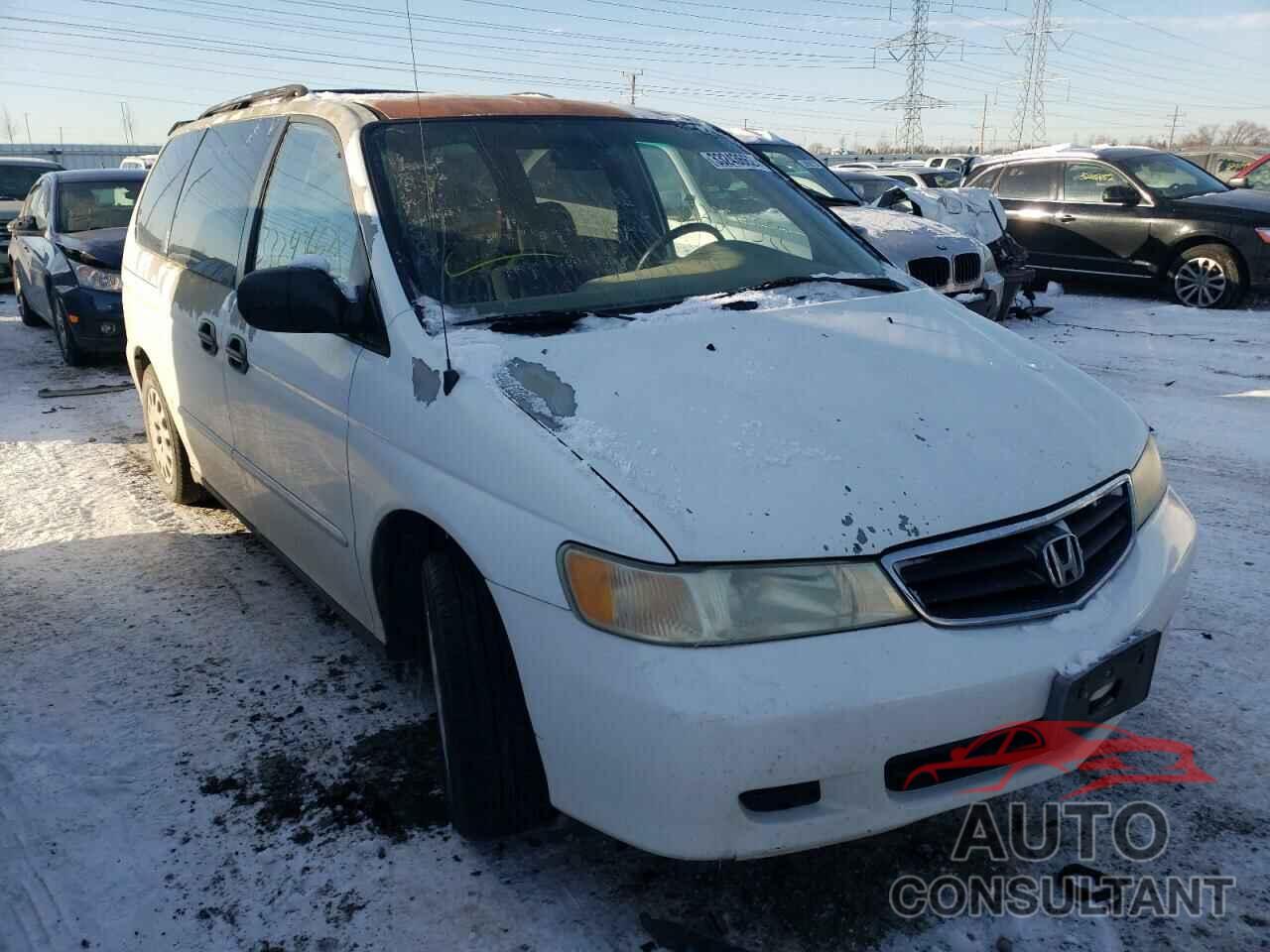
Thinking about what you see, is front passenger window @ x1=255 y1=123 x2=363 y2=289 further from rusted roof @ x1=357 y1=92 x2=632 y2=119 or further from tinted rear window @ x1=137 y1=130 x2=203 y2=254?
tinted rear window @ x1=137 y1=130 x2=203 y2=254

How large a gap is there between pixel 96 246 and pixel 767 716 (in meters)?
8.12

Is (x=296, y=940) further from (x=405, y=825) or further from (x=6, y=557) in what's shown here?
(x=6, y=557)

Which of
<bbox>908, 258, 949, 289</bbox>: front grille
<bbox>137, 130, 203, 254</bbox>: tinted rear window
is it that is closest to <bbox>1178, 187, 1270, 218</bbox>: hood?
<bbox>908, 258, 949, 289</bbox>: front grille

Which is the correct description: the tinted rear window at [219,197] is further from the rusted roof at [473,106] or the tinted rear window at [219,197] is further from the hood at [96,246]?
the hood at [96,246]

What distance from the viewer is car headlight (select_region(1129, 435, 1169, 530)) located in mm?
2266

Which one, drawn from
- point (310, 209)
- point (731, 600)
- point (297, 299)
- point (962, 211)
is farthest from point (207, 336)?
point (962, 211)

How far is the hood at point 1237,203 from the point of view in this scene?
948 cm

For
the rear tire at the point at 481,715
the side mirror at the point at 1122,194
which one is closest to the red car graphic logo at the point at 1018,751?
the rear tire at the point at 481,715

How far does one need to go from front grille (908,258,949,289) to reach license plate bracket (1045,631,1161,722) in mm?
5052

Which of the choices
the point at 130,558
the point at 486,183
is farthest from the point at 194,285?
the point at 486,183

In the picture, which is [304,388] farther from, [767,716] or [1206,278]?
[1206,278]

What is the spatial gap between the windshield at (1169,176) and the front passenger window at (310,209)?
31.8 ft

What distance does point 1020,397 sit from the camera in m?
2.33

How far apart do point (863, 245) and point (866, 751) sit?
1.99m
